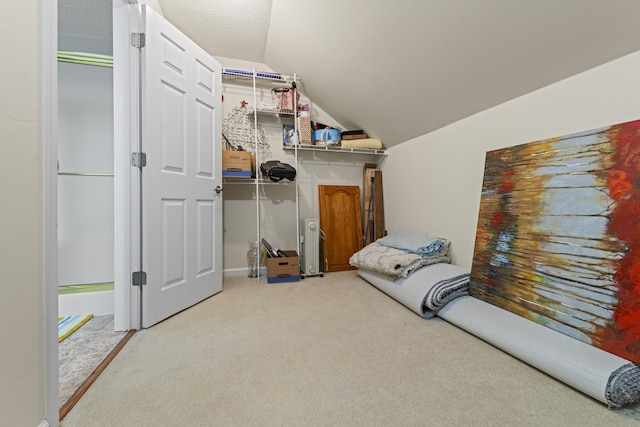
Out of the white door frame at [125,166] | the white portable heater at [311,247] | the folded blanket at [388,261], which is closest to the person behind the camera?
the white door frame at [125,166]

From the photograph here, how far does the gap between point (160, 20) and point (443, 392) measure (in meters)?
2.67

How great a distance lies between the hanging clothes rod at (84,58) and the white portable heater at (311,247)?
2.03 m

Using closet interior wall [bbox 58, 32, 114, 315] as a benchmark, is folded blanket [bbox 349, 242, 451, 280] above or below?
below

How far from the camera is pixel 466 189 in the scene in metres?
1.95

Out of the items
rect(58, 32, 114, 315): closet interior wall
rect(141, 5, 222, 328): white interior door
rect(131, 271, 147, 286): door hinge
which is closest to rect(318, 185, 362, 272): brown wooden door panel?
rect(141, 5, 222, 328): white interior door

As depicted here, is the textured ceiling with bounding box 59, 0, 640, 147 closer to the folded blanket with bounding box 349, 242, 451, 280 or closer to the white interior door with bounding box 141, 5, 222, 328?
the white interior door with bounding box 141, 5, 222, 328

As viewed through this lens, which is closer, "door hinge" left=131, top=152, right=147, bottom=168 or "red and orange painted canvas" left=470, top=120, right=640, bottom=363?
"red and orange painted canvas" left=470, top=120, right=640, bottom=363

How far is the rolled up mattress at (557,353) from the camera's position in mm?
888

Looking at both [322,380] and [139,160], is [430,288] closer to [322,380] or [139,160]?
[322,380]

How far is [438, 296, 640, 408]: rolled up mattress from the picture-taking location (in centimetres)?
89

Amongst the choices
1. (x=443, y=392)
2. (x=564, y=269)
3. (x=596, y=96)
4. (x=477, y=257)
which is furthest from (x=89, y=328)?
(x=596, y=96)

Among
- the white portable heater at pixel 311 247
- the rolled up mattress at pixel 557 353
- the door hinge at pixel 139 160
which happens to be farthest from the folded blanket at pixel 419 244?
the door hinge at pixel 139 160

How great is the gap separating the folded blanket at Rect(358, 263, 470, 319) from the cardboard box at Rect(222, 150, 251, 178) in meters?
1.73

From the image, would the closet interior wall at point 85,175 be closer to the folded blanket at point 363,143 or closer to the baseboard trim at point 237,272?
the baseboard trim at point 237,272
